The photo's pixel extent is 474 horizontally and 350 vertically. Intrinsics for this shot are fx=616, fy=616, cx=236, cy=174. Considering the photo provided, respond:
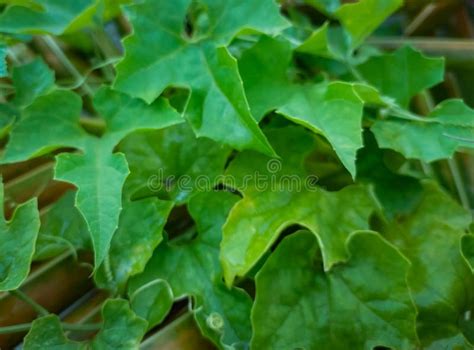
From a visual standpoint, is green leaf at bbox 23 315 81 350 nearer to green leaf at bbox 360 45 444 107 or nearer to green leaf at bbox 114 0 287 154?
green leaf at bbox 114 0 287 154

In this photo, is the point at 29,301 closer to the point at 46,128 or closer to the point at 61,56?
the point at 46,128

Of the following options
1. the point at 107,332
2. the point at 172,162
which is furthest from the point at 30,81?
the point at 107,332

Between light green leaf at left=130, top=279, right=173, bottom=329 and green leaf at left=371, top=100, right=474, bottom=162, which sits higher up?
light green leaf at left=130, top=279, right=173, bottom=329

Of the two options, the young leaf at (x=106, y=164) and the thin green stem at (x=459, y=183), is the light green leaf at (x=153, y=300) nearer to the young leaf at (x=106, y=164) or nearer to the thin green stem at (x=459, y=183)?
the young leaf at (x=106, y=164)

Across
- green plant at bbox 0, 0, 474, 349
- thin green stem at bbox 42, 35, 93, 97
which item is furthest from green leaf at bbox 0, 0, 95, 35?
thin green stem at bbox 42, 35, 93, 97

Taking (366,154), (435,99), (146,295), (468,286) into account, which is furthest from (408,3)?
(146,295)

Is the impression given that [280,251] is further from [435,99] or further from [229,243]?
[435,99]
